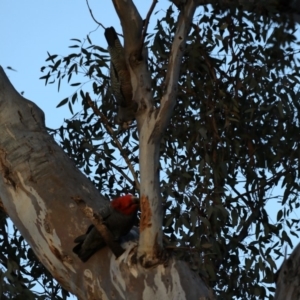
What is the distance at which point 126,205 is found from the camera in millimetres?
3018

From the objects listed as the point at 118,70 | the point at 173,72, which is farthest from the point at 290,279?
the point at 118,70

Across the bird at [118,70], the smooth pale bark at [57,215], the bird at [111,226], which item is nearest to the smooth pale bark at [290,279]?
the smooth pale bark at [57,215]

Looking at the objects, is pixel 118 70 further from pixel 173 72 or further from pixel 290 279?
pixel 290 279

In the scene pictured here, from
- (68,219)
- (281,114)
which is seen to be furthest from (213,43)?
(68,219)

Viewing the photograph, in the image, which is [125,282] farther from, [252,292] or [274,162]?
[274,162]

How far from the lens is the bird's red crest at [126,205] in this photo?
2.99m

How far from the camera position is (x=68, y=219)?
3119 mm

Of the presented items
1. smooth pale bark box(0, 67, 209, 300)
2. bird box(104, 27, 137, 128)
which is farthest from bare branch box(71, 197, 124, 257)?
bird box(104, 27, 137, 128)

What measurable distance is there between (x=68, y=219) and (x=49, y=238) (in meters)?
0.10

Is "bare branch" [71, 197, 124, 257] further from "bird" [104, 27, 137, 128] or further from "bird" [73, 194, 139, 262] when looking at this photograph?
"bird" [104, 27, 137, 128]

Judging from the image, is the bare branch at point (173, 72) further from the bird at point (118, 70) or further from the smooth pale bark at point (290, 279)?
the smooth pale bark at point (290, 279)

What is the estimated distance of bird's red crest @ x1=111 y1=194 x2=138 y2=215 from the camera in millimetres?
2994

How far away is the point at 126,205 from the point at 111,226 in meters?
0.10

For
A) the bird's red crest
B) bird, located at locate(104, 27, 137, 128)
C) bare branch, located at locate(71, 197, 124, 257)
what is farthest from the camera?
bird, located at locate(104, 27, 137, 128)
